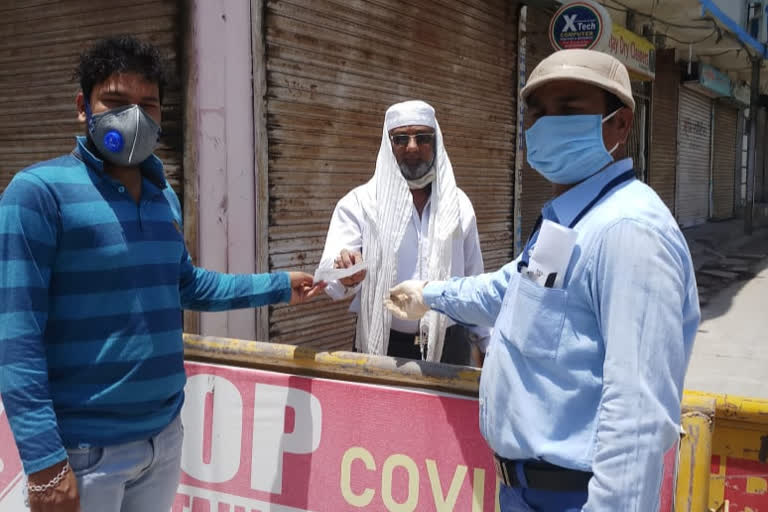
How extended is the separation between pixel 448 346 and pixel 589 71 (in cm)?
179

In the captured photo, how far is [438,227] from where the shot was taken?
2.92 metres

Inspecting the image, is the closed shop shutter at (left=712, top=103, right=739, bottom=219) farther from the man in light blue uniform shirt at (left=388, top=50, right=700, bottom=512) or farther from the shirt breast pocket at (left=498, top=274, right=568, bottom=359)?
the shirt breast pocket at (left=498, top=274, right=568, bottom=359)

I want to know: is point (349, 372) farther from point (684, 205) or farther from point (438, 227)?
point (684, 205)

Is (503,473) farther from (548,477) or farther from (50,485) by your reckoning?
(50,485)

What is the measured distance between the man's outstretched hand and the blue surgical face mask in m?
1.23

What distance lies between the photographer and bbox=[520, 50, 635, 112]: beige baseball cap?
151 cm

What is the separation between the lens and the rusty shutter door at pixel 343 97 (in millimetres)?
5000

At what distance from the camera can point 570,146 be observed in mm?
1587

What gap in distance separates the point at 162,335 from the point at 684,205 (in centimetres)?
1725

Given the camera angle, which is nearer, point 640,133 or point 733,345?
point 733,345

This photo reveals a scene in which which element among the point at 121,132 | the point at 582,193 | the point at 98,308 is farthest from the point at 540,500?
the point at 121,132

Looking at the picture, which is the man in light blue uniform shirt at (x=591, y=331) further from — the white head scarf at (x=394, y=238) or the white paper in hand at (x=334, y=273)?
the white head scarf at (x=394, y=238)

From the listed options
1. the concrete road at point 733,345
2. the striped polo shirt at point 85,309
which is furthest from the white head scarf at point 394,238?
the concrete road at point 733,345

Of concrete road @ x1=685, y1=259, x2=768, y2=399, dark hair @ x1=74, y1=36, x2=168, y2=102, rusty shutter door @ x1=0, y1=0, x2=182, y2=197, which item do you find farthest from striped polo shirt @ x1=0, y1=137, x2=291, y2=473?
concrete road @ x1=685, y1=259, x2=768, y2=399
